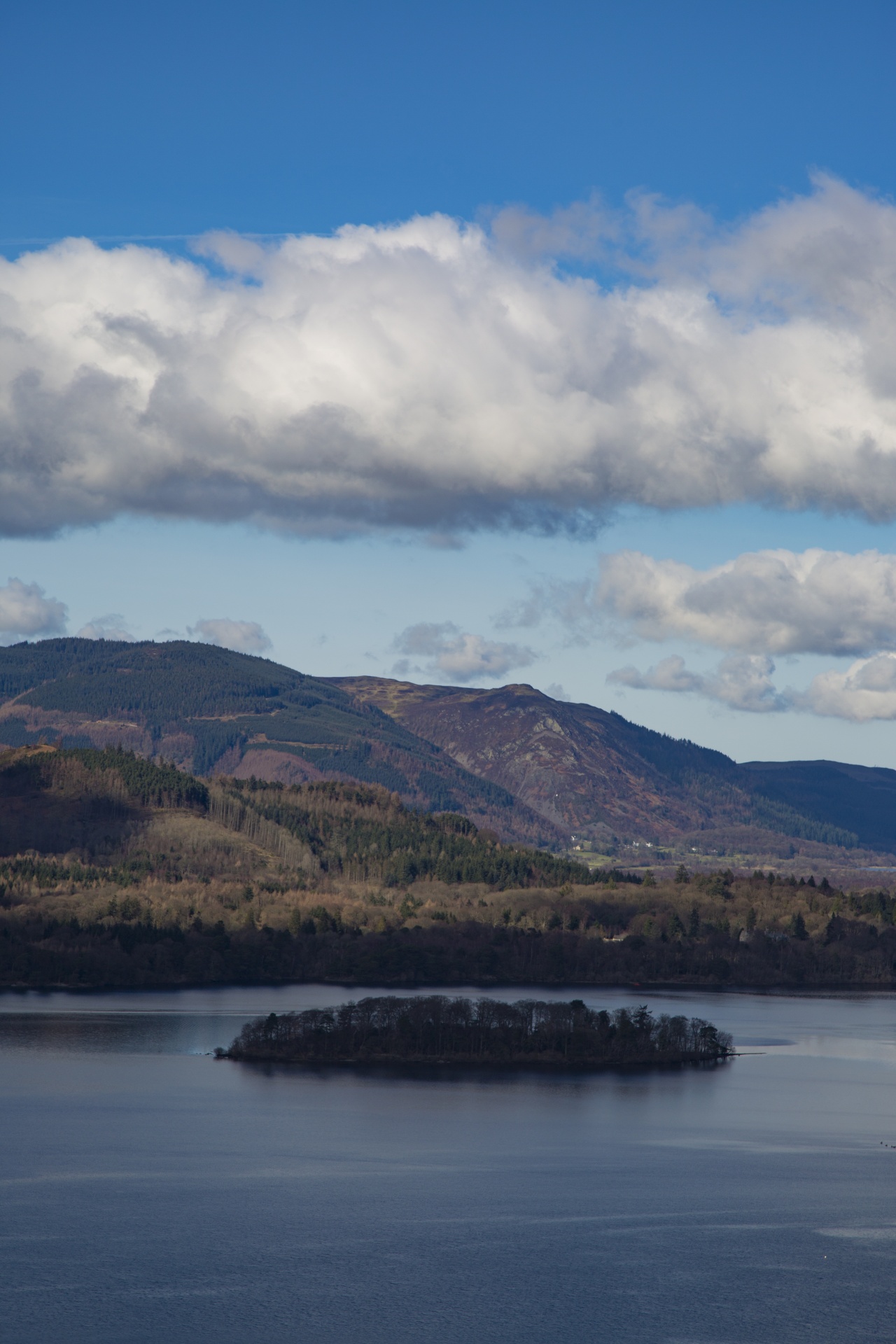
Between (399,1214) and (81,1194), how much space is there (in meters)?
18.2

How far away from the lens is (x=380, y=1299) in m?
67.3

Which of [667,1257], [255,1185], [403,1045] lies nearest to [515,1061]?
[403,1045]

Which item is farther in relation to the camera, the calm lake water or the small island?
the small island

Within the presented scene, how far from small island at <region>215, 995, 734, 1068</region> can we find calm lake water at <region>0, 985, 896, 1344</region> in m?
11.7

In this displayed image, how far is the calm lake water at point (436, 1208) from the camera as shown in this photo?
6531 cm

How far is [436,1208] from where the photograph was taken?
8438 cm

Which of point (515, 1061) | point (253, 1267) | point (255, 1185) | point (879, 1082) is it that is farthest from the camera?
point (515, 1061)

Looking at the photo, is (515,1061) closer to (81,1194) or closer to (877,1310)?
(81,1194)

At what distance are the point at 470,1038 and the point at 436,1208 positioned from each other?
2911 inches

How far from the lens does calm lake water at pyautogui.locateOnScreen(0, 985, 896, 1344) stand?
65.3 metres

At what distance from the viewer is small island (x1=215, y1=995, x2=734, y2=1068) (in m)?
153

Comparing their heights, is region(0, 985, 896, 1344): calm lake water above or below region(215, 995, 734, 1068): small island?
below

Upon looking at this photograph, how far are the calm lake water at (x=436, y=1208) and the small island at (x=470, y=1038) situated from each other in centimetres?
1165

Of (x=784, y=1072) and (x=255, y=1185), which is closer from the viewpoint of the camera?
(x=255, y=1185)
